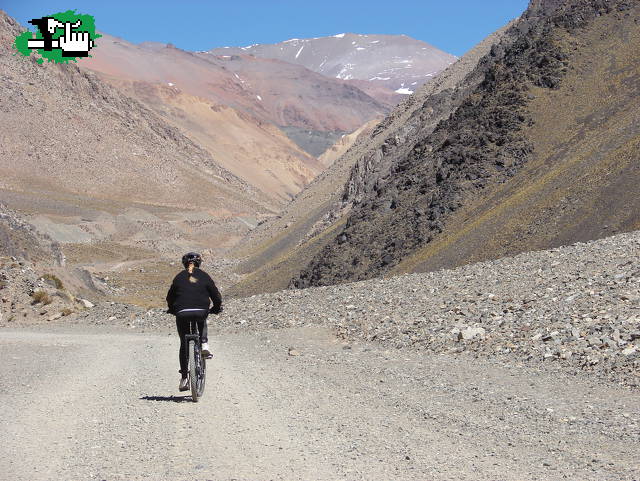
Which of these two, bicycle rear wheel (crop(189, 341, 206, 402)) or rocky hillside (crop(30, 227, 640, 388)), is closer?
bicycle rear wheel (crop(189, 341, 206, 402))

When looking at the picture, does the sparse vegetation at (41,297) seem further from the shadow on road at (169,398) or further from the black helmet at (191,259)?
the black helmet at (191,259)

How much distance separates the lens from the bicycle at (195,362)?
10.4 m

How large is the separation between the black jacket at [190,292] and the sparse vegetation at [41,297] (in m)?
21.1

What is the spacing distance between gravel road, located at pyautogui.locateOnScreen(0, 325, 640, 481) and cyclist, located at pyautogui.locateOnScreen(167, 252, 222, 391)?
0.58m

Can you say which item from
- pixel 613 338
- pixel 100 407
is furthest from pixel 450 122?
pixel 100 407

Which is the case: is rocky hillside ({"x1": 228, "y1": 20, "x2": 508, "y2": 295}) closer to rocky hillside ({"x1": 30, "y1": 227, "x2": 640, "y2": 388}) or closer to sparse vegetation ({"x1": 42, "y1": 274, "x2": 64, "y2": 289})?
sparse vegetation ({"x1": 42, "y1": 274, "x2": 64, "y2": 289})

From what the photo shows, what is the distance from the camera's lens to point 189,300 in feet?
35.6

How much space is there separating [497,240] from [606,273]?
13452 millimetres

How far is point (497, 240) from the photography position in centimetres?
3053

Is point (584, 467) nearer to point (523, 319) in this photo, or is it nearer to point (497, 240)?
point (523, 319)

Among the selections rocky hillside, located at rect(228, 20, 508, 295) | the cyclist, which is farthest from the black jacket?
rocky hillside, located at rect(228, 20, 508, 295)

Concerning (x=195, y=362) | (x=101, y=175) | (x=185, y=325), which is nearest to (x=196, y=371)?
(x=195, y=362)

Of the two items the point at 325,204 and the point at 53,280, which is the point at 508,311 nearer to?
the point at 53,280

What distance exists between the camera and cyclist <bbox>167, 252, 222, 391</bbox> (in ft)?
35.6
